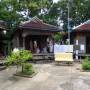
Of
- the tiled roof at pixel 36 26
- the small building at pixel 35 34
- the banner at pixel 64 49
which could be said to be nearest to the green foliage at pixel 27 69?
the banner at pixel 64 49

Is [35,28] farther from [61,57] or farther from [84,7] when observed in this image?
[84,7]

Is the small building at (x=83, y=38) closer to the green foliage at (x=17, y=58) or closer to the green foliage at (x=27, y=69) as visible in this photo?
the green foliage at (x=27, y=69)

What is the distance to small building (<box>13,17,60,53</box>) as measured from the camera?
24.6 m

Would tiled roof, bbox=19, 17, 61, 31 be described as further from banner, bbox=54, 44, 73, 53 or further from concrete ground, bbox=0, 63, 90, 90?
concrete ground, bbox=0, 63, 90, 90

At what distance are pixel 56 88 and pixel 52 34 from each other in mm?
13497

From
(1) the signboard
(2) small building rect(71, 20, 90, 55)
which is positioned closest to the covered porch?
(2) small building rect(71, 20, 90, 55)

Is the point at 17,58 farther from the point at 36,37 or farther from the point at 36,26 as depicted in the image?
the point at 36,37

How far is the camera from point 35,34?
25453mm

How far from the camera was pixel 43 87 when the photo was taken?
12742 millimetres

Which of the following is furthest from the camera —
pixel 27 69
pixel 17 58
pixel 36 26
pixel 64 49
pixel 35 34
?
pixel 35 34

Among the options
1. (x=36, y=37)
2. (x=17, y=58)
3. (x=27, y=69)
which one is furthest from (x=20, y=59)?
(x=36, y=37)

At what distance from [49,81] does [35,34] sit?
1181cm

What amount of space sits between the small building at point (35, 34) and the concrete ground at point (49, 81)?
8341 millimetres

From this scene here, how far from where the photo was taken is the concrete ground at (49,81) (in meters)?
12.7
